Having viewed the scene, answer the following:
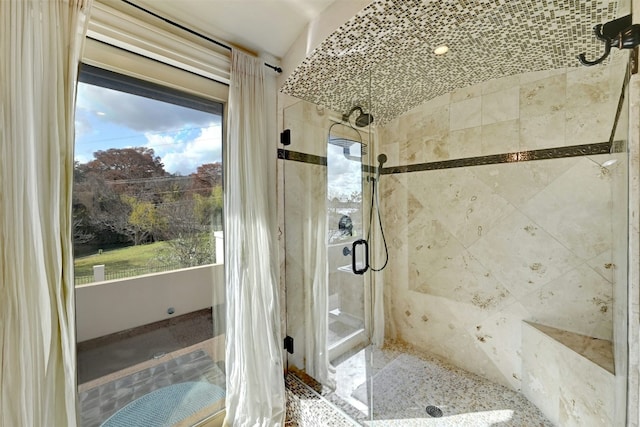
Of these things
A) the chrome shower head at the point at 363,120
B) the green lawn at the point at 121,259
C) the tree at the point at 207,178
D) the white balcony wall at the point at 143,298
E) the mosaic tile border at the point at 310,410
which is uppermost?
the chrome shower head at the point at 363,120

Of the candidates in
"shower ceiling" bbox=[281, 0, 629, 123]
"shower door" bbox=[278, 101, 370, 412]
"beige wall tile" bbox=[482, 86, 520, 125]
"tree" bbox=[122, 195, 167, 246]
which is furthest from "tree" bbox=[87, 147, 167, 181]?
"beige wall tile" bbox=[482, 86, 520, 125]

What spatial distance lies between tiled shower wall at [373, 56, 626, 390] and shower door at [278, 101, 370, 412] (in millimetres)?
671

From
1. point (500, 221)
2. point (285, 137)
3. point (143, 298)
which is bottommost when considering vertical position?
point (143, 298)

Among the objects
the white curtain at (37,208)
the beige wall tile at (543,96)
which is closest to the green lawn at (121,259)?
the white curtain at (37,208)

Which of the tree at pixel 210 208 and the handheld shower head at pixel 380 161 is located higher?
the handheld shower head at pixel 380 161

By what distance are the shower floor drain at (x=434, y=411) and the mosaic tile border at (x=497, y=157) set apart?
1.77 m

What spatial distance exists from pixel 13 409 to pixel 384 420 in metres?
1.77

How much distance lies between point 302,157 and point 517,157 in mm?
1599

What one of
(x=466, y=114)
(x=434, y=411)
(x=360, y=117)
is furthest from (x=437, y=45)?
(x=434, y=411)

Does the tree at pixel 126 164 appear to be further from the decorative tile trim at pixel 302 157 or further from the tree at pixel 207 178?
the decorative tile trim at pixel 302 157

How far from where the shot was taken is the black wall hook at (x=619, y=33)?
0.77 meters

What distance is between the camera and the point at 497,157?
6.33ft

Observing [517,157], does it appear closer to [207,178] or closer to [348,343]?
[348,343]

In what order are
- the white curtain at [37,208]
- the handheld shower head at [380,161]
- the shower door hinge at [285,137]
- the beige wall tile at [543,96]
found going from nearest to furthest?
the white curtain at [37,208] < the beige wall tile at [543,96] < the shower door hinge at [285,137] < the handheld shower head at [380,161]
